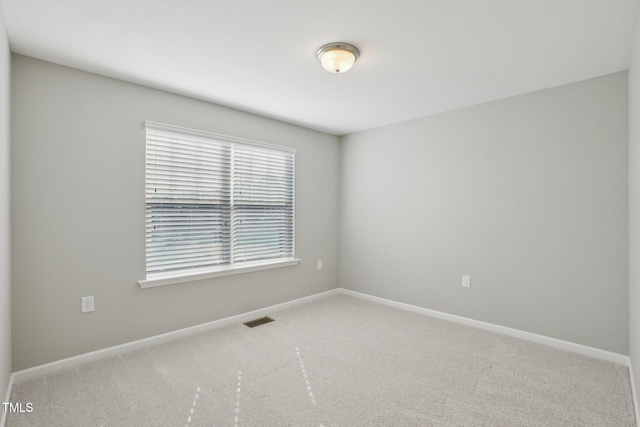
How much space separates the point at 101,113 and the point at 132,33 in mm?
894

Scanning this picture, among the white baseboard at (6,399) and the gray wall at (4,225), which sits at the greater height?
the gray wall at (4,225)

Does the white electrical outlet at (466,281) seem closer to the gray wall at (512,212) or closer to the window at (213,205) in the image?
the gray wall at (512,212)

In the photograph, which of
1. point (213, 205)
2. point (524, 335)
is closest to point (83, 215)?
point (213, 205)

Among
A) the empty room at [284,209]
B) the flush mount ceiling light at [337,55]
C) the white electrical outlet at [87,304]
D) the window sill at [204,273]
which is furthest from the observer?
the window sill at [204,273]

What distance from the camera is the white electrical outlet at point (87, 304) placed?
98.7 inches

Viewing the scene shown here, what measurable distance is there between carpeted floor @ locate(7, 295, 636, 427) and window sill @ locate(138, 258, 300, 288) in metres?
0.56

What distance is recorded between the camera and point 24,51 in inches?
87.7

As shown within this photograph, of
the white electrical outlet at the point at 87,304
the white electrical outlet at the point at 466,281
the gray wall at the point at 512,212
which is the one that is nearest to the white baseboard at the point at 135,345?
the white electrical outlet at the point at 87,304

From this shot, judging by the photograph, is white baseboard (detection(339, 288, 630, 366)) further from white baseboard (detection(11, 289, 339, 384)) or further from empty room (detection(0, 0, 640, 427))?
white baseboard (detection(11, 289, 339, 384))

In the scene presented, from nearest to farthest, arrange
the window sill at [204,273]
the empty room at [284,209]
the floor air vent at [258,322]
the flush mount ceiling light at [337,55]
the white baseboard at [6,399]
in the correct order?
1. the white baseboard at [6,399]
2. the empty room at [284,209]
3. the flush mount ceiling light at [337,55]
4. the window sill at [204,273]
5. the floor air vent at [258,322]

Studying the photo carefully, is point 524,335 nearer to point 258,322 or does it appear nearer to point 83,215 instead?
point 258,322

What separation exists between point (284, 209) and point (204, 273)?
1.27 meters

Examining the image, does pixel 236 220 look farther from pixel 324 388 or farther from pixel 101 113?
pixel 324 388

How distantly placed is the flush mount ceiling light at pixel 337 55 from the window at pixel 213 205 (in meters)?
1.54
